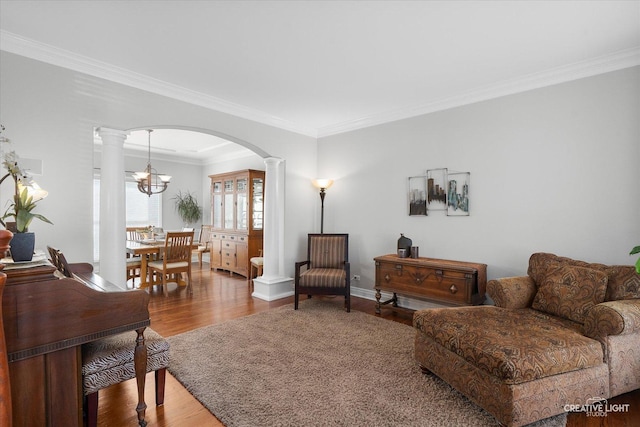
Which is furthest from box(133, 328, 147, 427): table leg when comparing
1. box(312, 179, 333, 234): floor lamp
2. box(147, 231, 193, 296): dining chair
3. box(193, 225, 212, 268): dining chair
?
box(193, 225, 212, 268): dining chair

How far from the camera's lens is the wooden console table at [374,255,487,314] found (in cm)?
321

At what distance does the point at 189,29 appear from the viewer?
237cm

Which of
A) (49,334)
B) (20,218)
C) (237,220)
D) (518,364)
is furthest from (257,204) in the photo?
(518,364)

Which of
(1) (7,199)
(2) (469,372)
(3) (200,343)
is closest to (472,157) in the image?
(2) (469,372)

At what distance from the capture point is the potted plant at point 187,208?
295 inches

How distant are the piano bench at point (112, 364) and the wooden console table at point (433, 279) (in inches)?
102

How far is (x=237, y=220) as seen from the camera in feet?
20.8

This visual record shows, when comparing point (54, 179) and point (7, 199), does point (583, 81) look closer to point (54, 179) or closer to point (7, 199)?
point (54, 179)

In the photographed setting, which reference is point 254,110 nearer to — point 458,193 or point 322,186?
point 322,186

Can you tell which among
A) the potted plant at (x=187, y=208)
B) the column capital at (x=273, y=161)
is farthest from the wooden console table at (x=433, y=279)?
the potted plant at (x=187, y=208)

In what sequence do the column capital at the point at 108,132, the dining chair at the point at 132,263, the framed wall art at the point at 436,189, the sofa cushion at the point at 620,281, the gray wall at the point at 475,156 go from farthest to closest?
the dining chair at the point at 132,263 → the framed wall art at the point at 436,189 → the column capital at the point at 108,132 → the gray wall at the point at 475,156 → the sofa cushion at the point at 620,281

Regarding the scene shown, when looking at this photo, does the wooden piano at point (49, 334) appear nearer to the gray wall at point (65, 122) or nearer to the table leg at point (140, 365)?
the table leg at point (140, 365)

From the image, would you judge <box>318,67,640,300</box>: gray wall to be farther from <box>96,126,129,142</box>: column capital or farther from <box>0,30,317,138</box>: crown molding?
<box>96,126,129,142</box>: column capital

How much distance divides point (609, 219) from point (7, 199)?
200 inches
